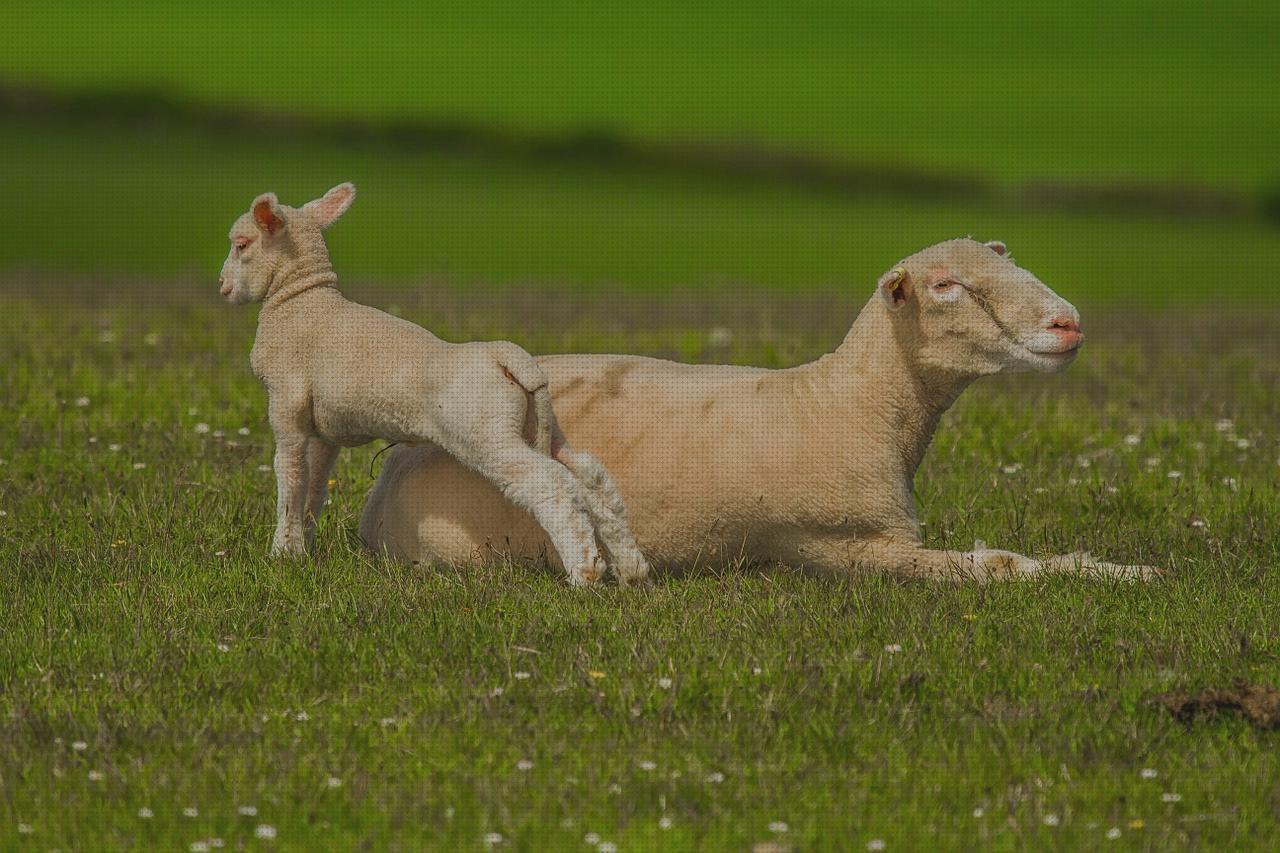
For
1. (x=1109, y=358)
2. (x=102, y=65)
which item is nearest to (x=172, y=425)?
(x=1109, y=358)

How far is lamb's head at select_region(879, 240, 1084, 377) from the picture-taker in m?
6.52

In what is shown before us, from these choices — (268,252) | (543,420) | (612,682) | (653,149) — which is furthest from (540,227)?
(612,682)

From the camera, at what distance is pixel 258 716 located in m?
5.44

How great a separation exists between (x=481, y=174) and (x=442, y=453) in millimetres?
20618

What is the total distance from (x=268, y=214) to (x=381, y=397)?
86cm

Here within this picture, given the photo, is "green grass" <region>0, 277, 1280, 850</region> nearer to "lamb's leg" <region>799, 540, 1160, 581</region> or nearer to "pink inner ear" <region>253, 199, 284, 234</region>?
"lamb's leg" <region>799, 540, 1160, 581</region>

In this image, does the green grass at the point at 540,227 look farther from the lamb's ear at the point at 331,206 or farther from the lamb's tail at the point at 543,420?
the lamb's tail at the point at 543,420

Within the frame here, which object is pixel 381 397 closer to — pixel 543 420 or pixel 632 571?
pixel 543 420

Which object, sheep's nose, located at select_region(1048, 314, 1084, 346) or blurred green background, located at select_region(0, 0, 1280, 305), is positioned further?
blurred green background, located at select_region(0, 0, 1280, 305)

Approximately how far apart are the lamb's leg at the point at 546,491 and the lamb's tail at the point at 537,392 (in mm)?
148

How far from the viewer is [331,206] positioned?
7.11 meters

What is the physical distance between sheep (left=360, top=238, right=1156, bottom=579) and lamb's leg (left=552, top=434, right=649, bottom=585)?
0.23 metres

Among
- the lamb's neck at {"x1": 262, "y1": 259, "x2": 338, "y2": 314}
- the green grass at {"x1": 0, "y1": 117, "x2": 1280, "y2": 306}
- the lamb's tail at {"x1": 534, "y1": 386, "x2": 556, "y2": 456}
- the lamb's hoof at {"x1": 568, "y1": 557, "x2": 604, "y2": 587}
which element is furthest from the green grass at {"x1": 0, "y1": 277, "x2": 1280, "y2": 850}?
the green grass at {"x1": 0, "y1": 117, "x2": 1280, "y2": 306}

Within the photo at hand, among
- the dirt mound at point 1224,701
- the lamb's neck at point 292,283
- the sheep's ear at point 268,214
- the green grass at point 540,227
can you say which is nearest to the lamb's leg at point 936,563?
the dirt mound at point 1224,701
